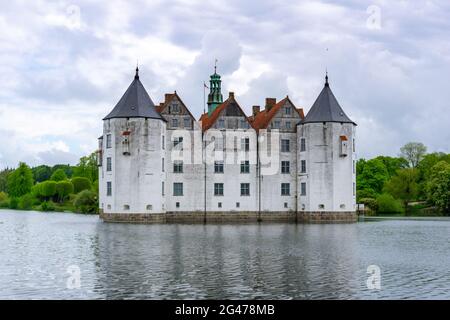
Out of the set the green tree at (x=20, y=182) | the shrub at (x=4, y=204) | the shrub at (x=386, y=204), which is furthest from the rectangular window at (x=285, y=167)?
the shrub at (x=4, y=204)

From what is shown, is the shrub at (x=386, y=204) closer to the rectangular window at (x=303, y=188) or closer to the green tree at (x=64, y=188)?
the rectangular window at (x=303, y=188)

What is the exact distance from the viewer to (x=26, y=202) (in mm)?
113625

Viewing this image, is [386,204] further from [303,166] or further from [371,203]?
[303,166]

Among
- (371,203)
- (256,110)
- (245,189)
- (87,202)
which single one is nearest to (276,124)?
(245,189)

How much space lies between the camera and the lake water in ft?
63.7

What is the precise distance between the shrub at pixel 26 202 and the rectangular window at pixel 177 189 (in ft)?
196

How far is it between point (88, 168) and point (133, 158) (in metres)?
63.2

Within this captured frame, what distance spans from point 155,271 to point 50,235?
20226 mm

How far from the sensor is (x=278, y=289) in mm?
19828

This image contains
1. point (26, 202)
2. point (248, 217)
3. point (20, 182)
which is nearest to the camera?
point (248, 217)
